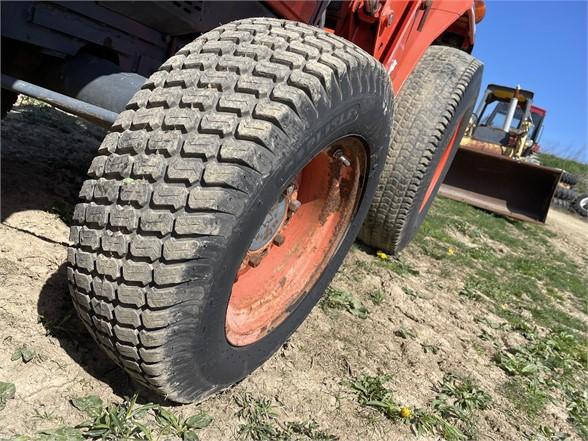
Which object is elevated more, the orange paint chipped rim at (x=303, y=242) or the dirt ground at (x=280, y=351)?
the orange paint chipped rim at (x=303, y=242)

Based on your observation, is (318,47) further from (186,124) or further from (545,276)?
(545,276)

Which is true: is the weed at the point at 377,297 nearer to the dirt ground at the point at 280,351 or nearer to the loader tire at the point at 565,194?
the dirt ground at the point at 280,351

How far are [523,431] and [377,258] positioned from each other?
65.4 inches

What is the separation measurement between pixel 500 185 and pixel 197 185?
7656 mm

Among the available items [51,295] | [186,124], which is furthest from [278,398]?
[186,124]

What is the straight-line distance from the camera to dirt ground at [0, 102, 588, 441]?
1819mm

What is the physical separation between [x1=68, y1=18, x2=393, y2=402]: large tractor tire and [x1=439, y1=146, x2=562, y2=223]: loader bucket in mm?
6772

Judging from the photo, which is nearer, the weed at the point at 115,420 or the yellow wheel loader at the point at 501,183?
the weed at the point at 115,420

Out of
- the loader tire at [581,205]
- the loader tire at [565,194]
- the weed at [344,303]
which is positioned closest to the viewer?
the weed at [344,303]

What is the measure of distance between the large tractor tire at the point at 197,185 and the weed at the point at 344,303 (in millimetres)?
1085

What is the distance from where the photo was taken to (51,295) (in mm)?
A: 2143

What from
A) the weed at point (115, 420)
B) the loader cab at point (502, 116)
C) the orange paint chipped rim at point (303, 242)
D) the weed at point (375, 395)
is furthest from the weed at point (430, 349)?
the loader cab at point (502, 116)

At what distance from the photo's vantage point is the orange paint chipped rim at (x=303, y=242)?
2.17m

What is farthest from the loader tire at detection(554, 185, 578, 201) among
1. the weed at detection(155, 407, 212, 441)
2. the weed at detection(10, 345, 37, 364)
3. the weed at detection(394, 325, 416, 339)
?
the weed at detection(10, 345, 37, 364)
